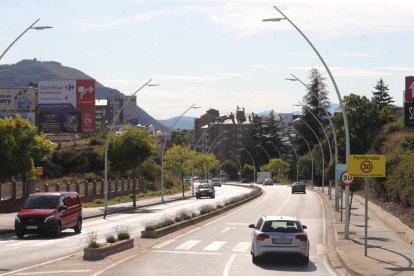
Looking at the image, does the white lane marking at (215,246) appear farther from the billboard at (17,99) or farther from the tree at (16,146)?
the billboard at (17,99)

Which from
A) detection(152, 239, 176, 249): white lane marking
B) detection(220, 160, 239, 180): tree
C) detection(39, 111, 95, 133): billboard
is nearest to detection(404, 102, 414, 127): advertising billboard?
detection(152, 239, 176, 249): white lane marking

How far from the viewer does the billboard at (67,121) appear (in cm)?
7294

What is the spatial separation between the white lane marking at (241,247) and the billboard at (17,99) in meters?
52.0

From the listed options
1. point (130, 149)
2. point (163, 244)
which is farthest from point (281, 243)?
point (130, 149)

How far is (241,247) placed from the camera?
25281 mm

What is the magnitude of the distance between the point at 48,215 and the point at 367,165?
45.8 ft

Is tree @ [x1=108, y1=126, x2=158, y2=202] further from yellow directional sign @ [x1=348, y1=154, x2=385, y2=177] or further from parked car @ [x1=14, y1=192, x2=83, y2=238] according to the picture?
yellow directional sign @ [x1=348, y1=154, x2=385, y2=177]

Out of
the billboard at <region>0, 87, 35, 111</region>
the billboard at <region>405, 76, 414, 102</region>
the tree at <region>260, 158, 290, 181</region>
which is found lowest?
the tree at <region>260, 158, 290, 181</region>

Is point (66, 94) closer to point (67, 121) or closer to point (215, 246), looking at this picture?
point (67, 121)

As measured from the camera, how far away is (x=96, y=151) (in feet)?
281

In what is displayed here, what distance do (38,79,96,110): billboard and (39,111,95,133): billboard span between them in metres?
0.73

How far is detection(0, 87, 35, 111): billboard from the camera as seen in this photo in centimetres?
7412

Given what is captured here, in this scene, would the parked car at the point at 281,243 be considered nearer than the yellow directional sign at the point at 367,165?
Yes

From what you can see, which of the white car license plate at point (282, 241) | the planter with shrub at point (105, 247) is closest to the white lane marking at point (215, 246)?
the planter with shrub at point (105, 247)
